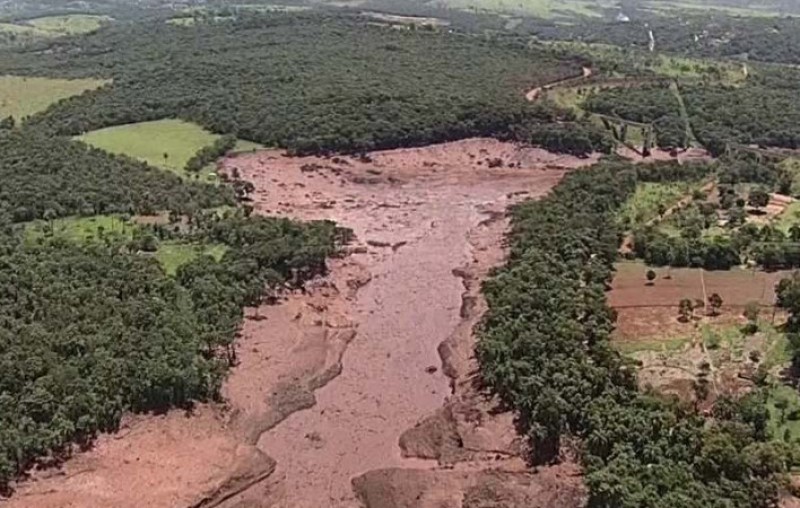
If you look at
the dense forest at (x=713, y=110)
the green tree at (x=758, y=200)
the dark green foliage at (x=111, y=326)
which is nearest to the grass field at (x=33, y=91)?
the dark green foliage at (x=111, y=326)

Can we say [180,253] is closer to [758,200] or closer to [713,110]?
[758,200]

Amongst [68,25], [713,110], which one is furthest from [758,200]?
[68,25]

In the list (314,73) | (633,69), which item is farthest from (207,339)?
(633,69)

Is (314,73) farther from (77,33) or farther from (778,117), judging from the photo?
(77,33)

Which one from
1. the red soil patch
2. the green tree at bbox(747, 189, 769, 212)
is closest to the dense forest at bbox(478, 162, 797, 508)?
the green tree at bbox(747, 189, 769, 212)

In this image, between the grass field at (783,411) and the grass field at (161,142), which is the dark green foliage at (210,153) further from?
the grass field at (783,411)

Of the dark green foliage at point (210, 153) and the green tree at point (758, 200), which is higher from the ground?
the green tree at point (758, 200)
